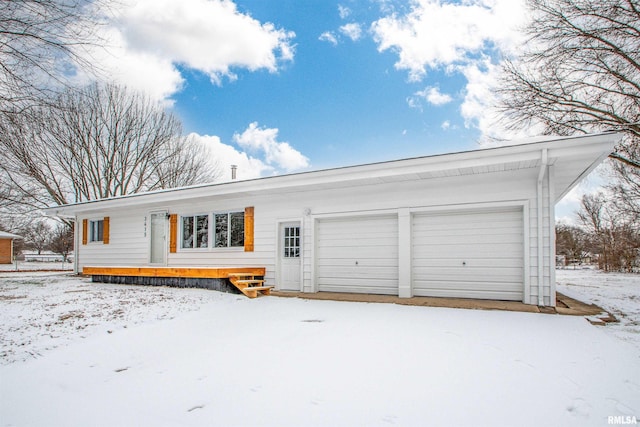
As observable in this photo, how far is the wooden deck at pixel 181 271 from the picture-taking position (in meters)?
7.89

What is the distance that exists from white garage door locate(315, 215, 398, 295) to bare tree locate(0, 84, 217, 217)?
1355 centimetres

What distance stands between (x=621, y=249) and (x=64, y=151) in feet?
88.6

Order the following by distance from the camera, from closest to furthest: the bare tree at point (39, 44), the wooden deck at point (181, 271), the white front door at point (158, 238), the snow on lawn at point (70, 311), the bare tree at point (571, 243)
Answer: the snow on lawn at point (70, 311) < the bare tree at point (39, 44) < the wooden deck at point (181, 271) < the white front door at point (158, 238) < the bare tree at point (571, 243)

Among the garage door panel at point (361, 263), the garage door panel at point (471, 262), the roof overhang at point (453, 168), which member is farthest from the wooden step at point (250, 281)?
the garage door panel at point (471, 262)

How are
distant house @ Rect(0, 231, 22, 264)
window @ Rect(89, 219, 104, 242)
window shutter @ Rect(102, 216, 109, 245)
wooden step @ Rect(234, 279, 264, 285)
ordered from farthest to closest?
distant house @ Rect(0, 231, 22, 264)
window @ Rect(89, 219, 104, 242)
window shutter @ Rect(102, 216, 109, 245)
wooden step @ Rect(234, 279, 264, 285)

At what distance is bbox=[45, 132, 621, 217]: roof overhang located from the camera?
18.0ft

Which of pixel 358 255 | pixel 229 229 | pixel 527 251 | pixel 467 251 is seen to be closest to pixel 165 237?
pixel 229 229

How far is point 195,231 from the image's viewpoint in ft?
33.3

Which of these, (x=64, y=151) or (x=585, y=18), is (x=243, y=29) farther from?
(x=64, y=151)

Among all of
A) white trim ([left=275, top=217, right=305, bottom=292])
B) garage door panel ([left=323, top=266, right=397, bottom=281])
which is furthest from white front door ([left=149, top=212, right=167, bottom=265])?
garage door panel ([left=323, top=266, right=397, bottom=281])

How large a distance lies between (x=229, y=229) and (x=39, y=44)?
5.71 metres

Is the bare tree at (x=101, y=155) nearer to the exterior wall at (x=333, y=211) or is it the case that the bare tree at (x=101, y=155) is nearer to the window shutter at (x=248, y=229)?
the exterior wall at (x=333, y=211)

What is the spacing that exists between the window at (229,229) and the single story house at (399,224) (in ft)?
0.09

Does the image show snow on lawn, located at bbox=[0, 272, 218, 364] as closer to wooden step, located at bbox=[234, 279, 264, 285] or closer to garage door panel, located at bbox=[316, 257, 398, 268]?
wooden step, located at bbox=[234, 279, 264, 285]
